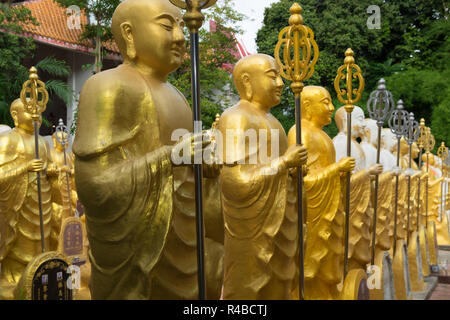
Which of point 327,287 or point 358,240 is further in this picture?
point 358,240

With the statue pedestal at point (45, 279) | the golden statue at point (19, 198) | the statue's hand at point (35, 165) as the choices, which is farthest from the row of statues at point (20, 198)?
the statue pedestal at point (45, 279)

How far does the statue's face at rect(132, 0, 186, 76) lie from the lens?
2.88 m

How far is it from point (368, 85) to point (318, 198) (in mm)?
14623

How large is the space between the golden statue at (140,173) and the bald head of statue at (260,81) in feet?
4.42

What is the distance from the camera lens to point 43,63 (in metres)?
13.0

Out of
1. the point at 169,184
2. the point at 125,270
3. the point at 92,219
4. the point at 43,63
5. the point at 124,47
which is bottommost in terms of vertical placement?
the point at 125,270

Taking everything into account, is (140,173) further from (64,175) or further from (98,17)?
(98,17)

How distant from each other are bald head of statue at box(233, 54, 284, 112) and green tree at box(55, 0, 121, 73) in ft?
31.0

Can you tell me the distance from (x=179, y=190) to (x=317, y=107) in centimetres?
288
